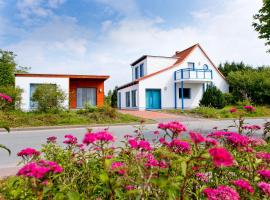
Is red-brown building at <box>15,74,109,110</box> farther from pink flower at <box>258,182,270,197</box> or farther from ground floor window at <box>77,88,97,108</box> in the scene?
pink flower at <box>258,182,270,197</box>

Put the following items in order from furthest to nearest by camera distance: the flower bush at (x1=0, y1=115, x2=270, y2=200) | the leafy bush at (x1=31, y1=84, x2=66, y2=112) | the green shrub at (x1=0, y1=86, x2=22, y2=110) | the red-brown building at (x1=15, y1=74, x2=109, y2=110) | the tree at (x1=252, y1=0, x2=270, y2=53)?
the red-brown building at (x1=15, y1=74, x2=109, y2=110)
the green shrub at (x1=0, y1=86, x2=22, y2=110)
the leafy bush at (x1=31, y1=84, x2=66, y2=112)
the tree at (x1=252, y1=0, x2=270, y2=53)
the flower bush at (x1=0, y1=115, x2=270, y2=200)

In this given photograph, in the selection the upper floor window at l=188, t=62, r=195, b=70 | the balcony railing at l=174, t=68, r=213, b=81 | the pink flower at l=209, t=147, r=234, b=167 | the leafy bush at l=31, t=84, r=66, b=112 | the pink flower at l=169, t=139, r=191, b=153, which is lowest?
the pink flower at l=169, t=139, r=191, b=153

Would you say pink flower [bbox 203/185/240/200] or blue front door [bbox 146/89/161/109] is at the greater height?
blue front door [bbox 146/89/161/109]

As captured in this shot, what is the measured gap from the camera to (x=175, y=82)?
29359mm

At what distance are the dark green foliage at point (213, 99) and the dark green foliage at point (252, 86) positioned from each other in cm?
383

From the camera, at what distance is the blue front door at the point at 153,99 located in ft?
93.7

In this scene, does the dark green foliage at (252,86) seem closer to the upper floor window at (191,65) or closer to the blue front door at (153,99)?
the upper floor window at (191,65)

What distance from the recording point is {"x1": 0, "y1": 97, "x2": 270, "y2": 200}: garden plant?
1.57 metres

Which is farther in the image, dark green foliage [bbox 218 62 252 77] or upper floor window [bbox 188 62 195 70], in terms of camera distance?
dark green foliage [bbox 218 62 252 77]

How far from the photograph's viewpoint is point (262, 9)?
8.93 m

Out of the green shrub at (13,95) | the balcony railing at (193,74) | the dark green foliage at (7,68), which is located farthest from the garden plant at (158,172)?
the dark green foliage at (7,68)

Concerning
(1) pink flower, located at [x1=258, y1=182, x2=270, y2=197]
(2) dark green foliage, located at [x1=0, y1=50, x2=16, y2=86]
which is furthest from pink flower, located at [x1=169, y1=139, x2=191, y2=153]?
(2) dark green foliage, located at [x1=0, y1=50, x2=16, y2=86]

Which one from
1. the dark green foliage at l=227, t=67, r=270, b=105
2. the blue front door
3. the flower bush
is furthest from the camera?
the dark green foliage at l=227, t=67, r=270, b=105

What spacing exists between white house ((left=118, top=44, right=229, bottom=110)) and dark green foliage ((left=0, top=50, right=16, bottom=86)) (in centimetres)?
2106
